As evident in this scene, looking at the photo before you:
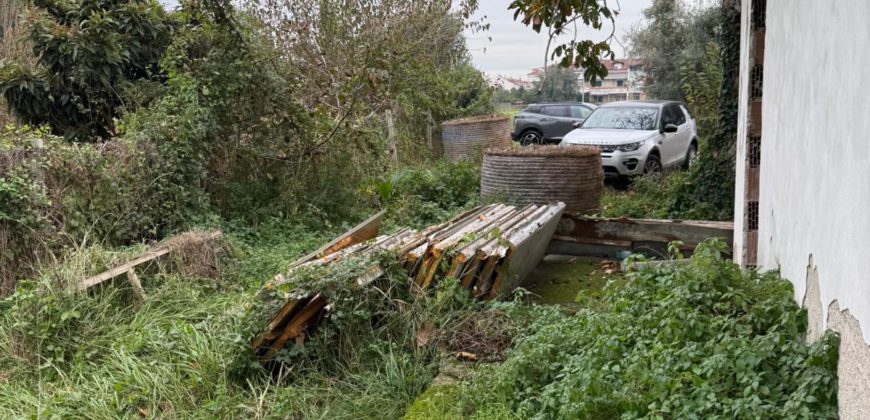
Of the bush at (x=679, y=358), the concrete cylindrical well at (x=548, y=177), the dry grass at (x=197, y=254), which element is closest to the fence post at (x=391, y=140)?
the concrete cylindrical well at (x=548, y=177)

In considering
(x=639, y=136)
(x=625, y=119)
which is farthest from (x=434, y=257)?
(x=625, y=119)

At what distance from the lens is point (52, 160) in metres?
6.65

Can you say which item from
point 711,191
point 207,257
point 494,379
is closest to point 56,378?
point 207,257

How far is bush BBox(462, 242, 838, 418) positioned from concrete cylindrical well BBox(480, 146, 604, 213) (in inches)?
159

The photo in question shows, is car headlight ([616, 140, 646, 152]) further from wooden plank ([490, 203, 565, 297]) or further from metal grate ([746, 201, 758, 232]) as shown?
metal grate ([746, 201, 758, 232])

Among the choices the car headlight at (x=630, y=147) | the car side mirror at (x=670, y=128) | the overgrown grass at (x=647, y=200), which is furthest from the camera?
the car side mirror at (x=670, y=128)

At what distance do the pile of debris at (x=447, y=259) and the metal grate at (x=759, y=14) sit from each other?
2.38m

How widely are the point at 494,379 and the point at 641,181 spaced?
7851mm

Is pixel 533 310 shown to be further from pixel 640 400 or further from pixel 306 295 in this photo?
pixel 640 400

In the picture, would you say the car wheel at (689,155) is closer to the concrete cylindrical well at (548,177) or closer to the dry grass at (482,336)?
the concrete cylindrical well at (548,177)

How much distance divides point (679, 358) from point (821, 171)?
0.98m

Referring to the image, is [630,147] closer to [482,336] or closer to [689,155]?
[689,155]

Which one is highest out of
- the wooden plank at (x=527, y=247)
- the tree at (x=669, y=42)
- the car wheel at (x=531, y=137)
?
the tree at (x=669, y=42)

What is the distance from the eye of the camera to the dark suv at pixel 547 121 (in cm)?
1958
